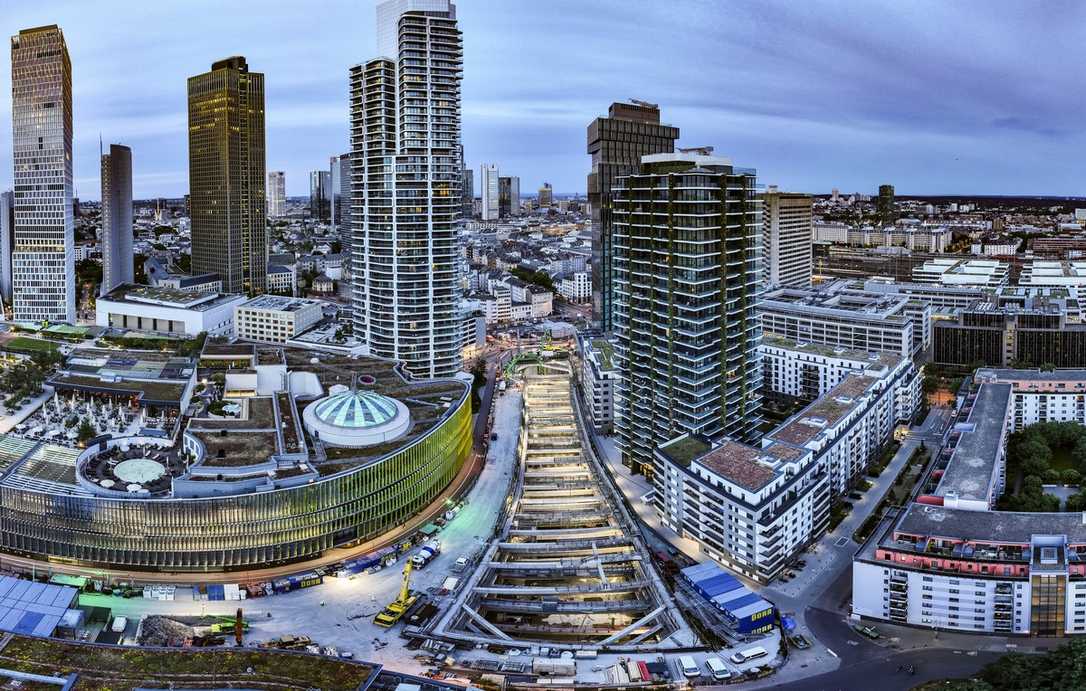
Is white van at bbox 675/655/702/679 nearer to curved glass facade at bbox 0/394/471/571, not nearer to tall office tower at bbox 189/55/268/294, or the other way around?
curved glass facade at bbox 0/394/471/571

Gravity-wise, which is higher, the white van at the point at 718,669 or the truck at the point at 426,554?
the truck at the point at 426,554

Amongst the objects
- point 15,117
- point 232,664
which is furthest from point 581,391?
point 15,117

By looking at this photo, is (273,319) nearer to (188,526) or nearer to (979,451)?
(188,526)

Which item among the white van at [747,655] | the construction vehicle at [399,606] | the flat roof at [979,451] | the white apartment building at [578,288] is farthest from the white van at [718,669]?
the white apartment building at [578,288]

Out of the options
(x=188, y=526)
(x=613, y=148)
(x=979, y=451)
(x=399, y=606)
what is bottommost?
(x=399, y=606)

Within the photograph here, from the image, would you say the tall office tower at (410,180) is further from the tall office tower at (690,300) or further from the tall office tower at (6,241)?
the tall office tower at (6,241)

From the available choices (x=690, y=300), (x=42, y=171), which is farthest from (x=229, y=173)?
(x=690, y=300)
